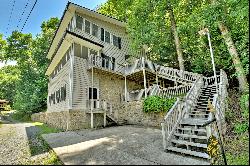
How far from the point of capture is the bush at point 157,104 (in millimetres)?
14803

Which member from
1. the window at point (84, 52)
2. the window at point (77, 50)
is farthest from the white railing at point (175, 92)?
the window at point (77, 50)

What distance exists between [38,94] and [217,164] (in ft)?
106

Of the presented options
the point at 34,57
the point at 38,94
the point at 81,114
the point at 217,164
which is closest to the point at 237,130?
the point at 217,164

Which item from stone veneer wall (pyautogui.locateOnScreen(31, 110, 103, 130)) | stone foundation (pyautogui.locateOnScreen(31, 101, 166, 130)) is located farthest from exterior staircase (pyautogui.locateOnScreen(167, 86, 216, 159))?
stone veneer wall (pyautogui.locateOnScreen(31, 110, 103, 130))

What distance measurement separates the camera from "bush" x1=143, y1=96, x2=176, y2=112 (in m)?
14.8

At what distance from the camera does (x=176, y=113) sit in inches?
401

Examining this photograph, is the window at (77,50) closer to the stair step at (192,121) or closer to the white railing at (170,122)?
the white railing at (170,122)

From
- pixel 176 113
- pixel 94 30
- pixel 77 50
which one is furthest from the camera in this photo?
pixel 94 30

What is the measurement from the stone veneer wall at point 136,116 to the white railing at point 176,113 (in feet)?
9.61

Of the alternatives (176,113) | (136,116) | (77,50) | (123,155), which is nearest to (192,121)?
(176,113)

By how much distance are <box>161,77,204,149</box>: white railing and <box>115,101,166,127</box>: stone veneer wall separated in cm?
293

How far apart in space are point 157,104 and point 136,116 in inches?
129

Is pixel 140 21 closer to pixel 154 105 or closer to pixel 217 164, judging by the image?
pixel 154 105

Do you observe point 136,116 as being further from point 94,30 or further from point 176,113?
point 94,30
